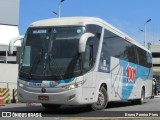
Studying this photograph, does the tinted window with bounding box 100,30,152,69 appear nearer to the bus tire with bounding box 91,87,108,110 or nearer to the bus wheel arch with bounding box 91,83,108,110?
the bus wheel arch with bounding box 91,83,108,110

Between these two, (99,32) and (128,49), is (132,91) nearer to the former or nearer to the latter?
(128,49)

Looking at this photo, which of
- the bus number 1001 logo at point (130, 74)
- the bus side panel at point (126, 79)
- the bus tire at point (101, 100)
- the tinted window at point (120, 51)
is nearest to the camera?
the bus tire at point (101, 100)

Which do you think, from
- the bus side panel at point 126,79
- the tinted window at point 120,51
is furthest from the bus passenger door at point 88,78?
the bus side panel at point 126,79

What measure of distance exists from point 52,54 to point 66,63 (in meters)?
0.69

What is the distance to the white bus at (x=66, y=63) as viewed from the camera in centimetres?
1463

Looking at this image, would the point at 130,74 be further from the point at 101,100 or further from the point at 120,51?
the point at 101,100

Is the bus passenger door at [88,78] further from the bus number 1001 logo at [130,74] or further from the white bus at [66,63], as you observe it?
the bus number 1001 logo at [130,74]

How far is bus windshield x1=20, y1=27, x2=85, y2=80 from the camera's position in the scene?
14742 millimetres

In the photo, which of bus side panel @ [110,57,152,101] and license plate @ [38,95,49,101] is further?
bus side panel @ [110,57,152,101]

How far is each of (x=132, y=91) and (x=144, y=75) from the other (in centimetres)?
355

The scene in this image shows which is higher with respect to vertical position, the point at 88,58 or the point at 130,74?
the point at 88,58

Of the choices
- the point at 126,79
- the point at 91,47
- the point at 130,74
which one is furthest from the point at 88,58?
the point at 130,74

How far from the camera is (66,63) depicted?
48.3 feet

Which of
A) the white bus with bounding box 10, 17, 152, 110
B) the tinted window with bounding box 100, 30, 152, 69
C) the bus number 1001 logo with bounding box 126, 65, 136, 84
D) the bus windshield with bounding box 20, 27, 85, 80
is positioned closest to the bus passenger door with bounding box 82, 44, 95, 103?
the white bus with bounding box 10, 17, 152, 110
